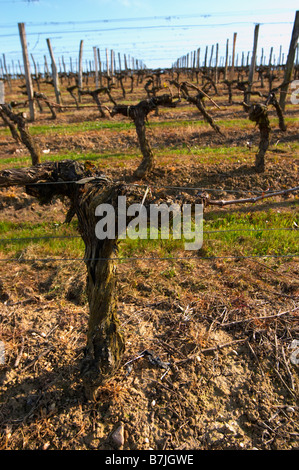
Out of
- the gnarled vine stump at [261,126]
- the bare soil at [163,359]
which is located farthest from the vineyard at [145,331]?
the gnarled vine stump at [261,126]

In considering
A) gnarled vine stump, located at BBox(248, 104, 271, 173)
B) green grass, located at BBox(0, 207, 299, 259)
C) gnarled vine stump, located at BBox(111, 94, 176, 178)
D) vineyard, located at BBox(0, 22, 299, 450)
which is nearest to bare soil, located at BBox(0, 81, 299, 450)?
vineyard, located at BBox(0, 22, 299, 450)

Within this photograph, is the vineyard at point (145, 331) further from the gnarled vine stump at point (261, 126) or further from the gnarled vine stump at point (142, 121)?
the gnarled vine stump at point (142, 121)

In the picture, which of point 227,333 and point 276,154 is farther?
point 276,154

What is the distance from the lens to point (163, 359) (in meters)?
3.46

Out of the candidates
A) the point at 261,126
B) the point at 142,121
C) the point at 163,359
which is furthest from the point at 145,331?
the point at 261,126

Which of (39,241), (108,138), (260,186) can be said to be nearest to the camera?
(39,241)

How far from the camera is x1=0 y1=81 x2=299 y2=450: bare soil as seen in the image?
2.85m

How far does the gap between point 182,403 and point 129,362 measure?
26.9 inches

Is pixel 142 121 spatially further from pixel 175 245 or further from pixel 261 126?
pixel 175 245

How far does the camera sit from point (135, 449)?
275 centimetres

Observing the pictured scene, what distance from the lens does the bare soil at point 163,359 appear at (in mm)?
2850

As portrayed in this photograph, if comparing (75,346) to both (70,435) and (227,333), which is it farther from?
(227,333)
